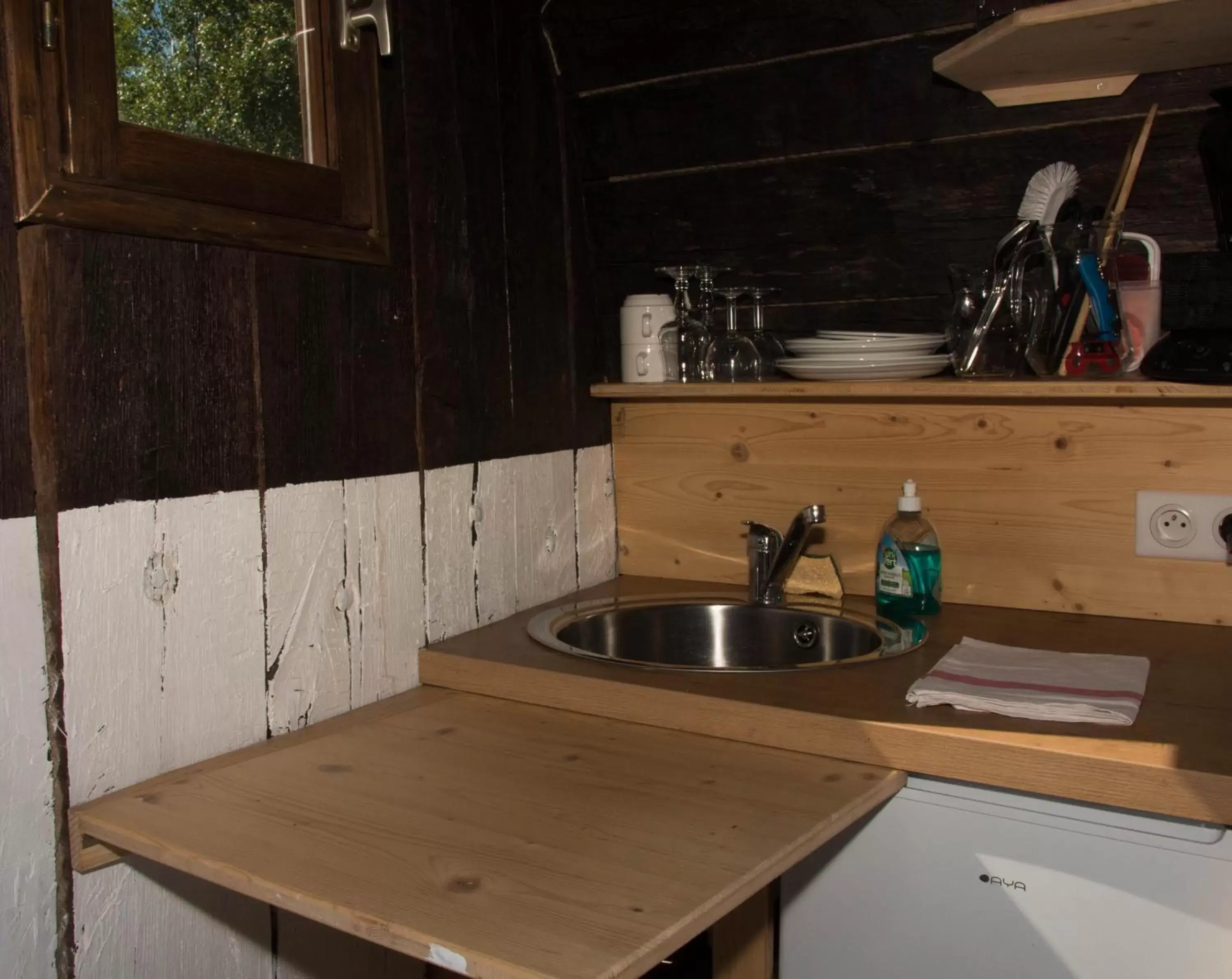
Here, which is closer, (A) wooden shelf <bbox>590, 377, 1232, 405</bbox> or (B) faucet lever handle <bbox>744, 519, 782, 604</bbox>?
(A) wooden shelf <bbox>590, 377, 1232, 405</bbox>

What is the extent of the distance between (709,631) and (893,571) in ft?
0.97

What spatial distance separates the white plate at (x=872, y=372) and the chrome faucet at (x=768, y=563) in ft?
0.62

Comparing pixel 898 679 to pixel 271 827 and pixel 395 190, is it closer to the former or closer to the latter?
pixel 271 827

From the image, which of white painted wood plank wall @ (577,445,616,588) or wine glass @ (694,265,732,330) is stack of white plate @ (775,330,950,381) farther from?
white painted wood plank wall @ (577,445,616,588)

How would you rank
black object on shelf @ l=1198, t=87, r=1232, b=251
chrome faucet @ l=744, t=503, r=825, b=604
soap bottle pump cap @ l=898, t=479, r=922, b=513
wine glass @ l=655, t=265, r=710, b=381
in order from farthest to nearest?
1. wine glass @ l=655, t=265, r=710, b=381
2. chrome faucet @ l=744, t=503, r=825, b=604
3. soap bottle pump cap @ l=898, t=479, r=922, b=513
4. black object on shelf @ l=1198, t=87, r=1232, b=251

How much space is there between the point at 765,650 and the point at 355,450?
68cm

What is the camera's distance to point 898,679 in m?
1.30

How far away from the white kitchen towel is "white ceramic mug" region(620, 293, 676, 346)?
718 mm

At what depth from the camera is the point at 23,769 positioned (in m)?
1.06

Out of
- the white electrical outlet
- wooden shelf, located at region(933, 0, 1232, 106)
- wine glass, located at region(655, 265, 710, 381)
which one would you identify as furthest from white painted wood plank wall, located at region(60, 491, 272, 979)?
the white electrical outlet

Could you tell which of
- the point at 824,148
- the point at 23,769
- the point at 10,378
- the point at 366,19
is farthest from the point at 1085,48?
the point at 23,769

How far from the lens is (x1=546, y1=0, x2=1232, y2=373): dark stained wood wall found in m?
A: 1.49

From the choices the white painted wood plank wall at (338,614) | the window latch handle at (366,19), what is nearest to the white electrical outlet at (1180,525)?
the white painted wood plank wall at (338,614)

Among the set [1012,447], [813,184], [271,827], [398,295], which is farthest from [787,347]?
[271,827]
